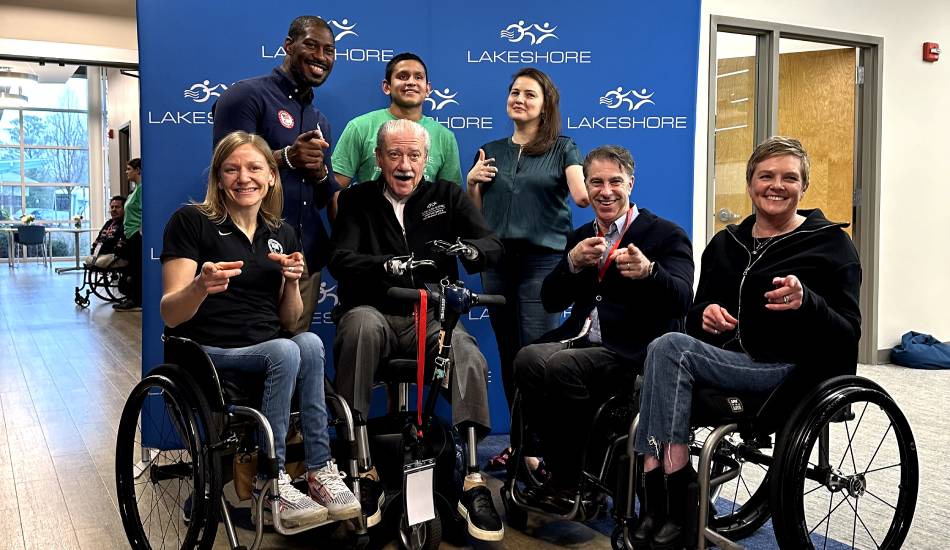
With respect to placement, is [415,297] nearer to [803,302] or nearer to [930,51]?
[803,302]

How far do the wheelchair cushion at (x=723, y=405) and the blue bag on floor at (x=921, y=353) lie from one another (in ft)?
13.5

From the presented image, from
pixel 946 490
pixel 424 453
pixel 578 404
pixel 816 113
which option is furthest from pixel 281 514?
pixel 816 113

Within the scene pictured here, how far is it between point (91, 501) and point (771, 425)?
2276 millimetres

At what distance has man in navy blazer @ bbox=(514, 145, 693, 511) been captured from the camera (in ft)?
8.11

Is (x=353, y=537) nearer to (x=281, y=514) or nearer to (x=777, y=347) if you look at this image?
(x=281, y=514)

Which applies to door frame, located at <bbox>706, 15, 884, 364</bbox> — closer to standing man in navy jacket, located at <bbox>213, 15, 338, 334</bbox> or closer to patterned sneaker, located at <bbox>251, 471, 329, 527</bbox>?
standing man in navy jacket, located at <bbox>213, 15, 338, 334</bbox>

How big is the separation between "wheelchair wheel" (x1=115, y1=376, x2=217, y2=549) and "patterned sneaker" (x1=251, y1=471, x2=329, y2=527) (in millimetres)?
194

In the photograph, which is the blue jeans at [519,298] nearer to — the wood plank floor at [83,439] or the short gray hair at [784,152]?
the wood plank floor at [83,439]

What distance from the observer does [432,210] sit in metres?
2.88

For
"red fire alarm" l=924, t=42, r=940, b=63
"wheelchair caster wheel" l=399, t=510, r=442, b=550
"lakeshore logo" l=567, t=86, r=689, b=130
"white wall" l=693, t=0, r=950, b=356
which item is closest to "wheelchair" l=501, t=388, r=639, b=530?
"wheelchair caster wheel" l=399, t=510, r=442, b=550

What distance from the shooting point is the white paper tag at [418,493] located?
2.36m

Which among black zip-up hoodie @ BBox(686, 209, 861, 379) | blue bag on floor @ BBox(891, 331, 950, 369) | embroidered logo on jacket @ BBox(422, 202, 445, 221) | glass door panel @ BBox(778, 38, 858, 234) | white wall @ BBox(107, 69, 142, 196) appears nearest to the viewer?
black zip-up hoodie @ BBox(686, 209, 861, 379)

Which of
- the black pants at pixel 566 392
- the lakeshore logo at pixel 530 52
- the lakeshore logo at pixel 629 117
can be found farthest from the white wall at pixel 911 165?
the black pants at pixel 566 392

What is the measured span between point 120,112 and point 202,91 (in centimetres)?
1026
